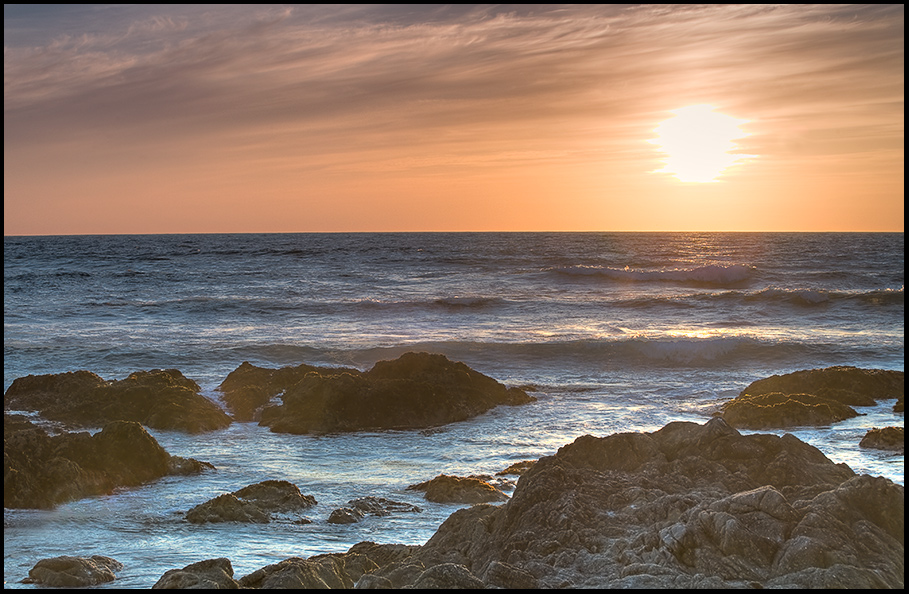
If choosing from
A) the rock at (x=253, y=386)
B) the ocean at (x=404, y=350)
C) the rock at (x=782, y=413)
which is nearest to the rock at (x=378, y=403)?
the ocean at (x=404, y=350)

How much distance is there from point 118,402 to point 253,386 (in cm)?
231

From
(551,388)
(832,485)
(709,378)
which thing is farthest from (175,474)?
(709,378)

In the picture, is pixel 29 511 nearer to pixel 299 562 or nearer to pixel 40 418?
pixel 299 562

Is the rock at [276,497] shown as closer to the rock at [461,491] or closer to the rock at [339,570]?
the rock at [461,491]

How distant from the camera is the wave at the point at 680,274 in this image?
141ft

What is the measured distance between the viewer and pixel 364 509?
301 inches

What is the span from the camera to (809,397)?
12016mm

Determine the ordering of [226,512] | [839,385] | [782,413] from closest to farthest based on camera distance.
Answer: [226,512], [782,413], [839,385]

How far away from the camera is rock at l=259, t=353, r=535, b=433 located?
1162 cm

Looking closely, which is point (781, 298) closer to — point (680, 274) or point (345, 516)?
point (680, 274)

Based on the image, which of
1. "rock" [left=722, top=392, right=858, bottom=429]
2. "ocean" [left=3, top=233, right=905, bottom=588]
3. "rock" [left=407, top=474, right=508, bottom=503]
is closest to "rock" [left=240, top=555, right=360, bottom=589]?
"ocean" [left=3, top=233, right=905, bottom=588]

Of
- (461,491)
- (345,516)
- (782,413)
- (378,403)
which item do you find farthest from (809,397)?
(345,516)

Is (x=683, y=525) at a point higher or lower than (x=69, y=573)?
higher

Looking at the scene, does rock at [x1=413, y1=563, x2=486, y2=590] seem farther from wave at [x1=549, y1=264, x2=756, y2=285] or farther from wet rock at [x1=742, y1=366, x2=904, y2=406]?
→ wave at [x1=549, y1=264, x2=756, y2=285]
